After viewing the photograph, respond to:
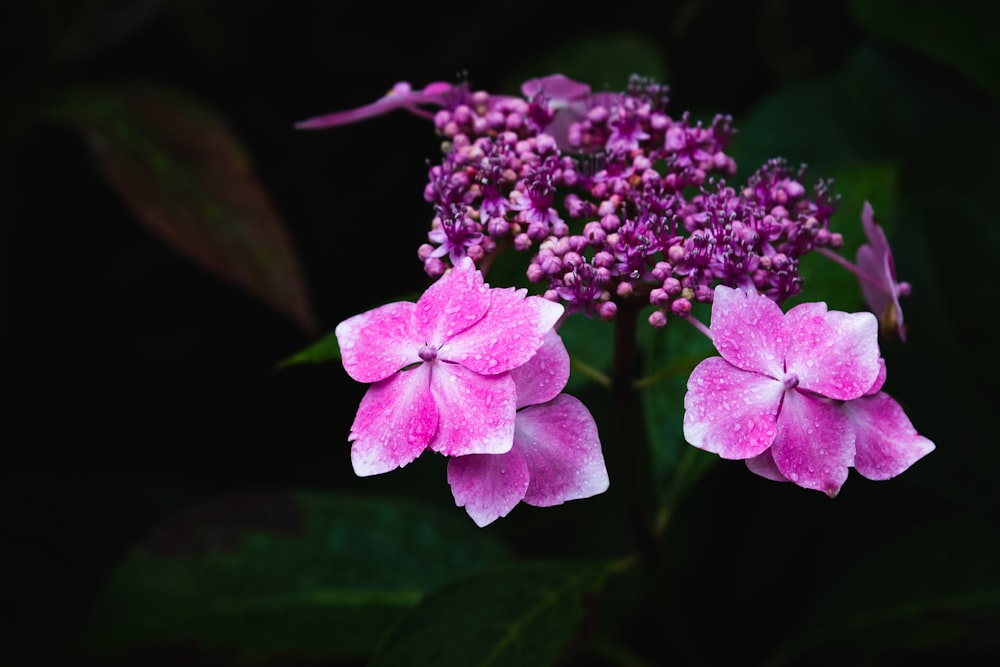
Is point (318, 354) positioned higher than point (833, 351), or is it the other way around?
point (833, 351)

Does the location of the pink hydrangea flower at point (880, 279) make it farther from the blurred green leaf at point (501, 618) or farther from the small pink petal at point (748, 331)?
the blurred green leaf at point (501, 618)

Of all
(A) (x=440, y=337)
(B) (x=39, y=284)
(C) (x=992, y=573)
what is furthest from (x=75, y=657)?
(C) (x=992, y=573)

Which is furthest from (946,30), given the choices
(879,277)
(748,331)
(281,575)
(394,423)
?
(281,575)

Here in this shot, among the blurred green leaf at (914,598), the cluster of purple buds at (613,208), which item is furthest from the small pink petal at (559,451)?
the blurred green leaf at (914,598)

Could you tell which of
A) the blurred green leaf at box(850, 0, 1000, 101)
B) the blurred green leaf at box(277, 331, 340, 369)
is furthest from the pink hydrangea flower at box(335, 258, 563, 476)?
the blurred green leaf at box(850, 0, 1000, 101)

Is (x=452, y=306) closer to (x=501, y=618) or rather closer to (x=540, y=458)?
(x=540, y=458)

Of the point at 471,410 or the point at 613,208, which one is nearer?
the point at 471,410

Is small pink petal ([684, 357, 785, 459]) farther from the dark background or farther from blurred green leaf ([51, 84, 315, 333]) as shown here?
the dark background
